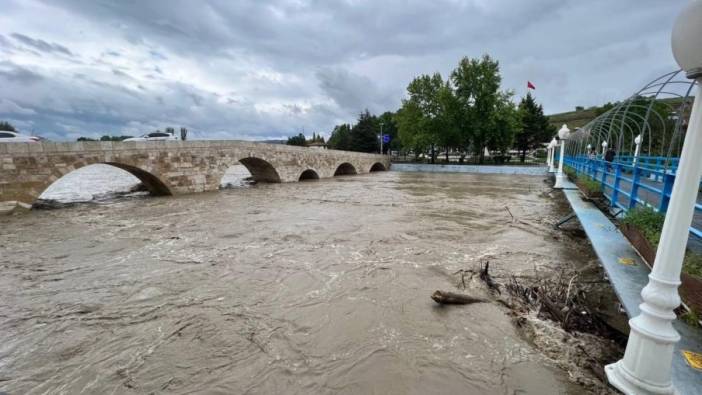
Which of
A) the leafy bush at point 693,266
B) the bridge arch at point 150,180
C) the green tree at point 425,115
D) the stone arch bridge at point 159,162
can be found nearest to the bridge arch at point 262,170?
the stone arch bridge at point 159,162

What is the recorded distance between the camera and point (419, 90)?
126ft

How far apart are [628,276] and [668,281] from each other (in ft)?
6.08

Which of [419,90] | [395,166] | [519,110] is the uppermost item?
[419,90]

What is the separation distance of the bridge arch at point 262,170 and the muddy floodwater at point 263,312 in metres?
11.4

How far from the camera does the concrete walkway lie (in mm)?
2057

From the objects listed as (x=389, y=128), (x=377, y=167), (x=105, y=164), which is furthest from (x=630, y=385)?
(x=389, y=128)

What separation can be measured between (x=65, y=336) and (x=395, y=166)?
3716cm

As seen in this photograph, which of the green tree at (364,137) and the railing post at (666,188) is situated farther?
the green tree at (364,137)

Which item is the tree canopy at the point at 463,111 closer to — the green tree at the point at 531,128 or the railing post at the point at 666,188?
the green tree at the point at 531,128

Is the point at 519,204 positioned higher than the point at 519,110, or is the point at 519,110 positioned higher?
the point at 519,110

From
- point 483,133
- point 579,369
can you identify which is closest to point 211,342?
point 579,369

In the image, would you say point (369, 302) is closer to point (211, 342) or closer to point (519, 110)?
point (211, 342)

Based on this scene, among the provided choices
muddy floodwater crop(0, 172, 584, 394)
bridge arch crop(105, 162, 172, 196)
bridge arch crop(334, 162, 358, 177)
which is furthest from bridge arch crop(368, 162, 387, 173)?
muddy floodwater crop(0, 172, 584, 394)

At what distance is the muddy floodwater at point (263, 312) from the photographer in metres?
2.63
